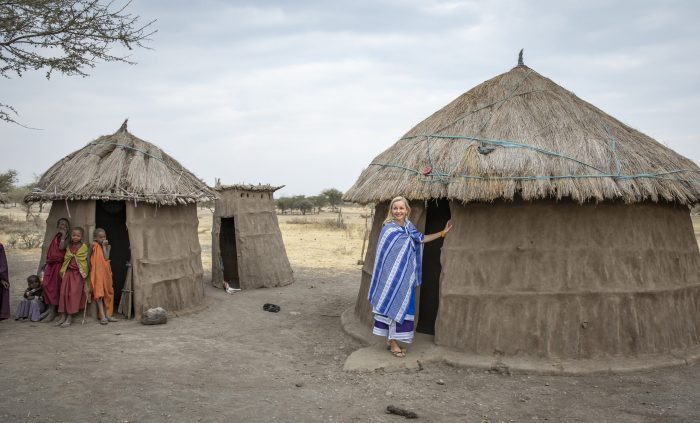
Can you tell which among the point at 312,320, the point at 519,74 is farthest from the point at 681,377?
the point at 312,320

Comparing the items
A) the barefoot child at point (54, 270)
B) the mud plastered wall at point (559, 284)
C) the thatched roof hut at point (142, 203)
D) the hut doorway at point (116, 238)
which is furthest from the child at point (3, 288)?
the mud plastered wall at point (559, 284)

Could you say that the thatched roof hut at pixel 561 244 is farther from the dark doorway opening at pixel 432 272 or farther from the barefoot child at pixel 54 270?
the barefoot child at pixel 54 270

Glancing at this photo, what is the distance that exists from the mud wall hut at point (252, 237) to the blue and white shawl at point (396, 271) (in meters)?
5.73

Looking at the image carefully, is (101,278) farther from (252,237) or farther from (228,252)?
(228,252)

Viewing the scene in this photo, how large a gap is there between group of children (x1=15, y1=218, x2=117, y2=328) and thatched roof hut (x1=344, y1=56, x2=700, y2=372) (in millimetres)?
4824

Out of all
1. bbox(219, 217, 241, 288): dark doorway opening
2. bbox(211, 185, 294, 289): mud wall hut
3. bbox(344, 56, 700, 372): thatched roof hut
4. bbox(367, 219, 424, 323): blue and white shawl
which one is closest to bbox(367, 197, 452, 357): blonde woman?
bbox(367, 219, 424, 323): blue and white shawl

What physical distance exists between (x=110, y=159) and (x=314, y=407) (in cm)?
591

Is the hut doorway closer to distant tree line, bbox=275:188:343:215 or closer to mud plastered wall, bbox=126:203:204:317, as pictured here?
mud plastered wall, bbox=126:203:204:317

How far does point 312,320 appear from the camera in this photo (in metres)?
8.38

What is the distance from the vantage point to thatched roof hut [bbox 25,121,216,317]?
799cm

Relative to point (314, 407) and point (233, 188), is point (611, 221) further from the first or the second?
point (233, 188)

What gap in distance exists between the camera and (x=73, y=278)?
7.62 m

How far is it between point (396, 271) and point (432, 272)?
49.4 inches

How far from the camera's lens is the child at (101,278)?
769 centimetres
